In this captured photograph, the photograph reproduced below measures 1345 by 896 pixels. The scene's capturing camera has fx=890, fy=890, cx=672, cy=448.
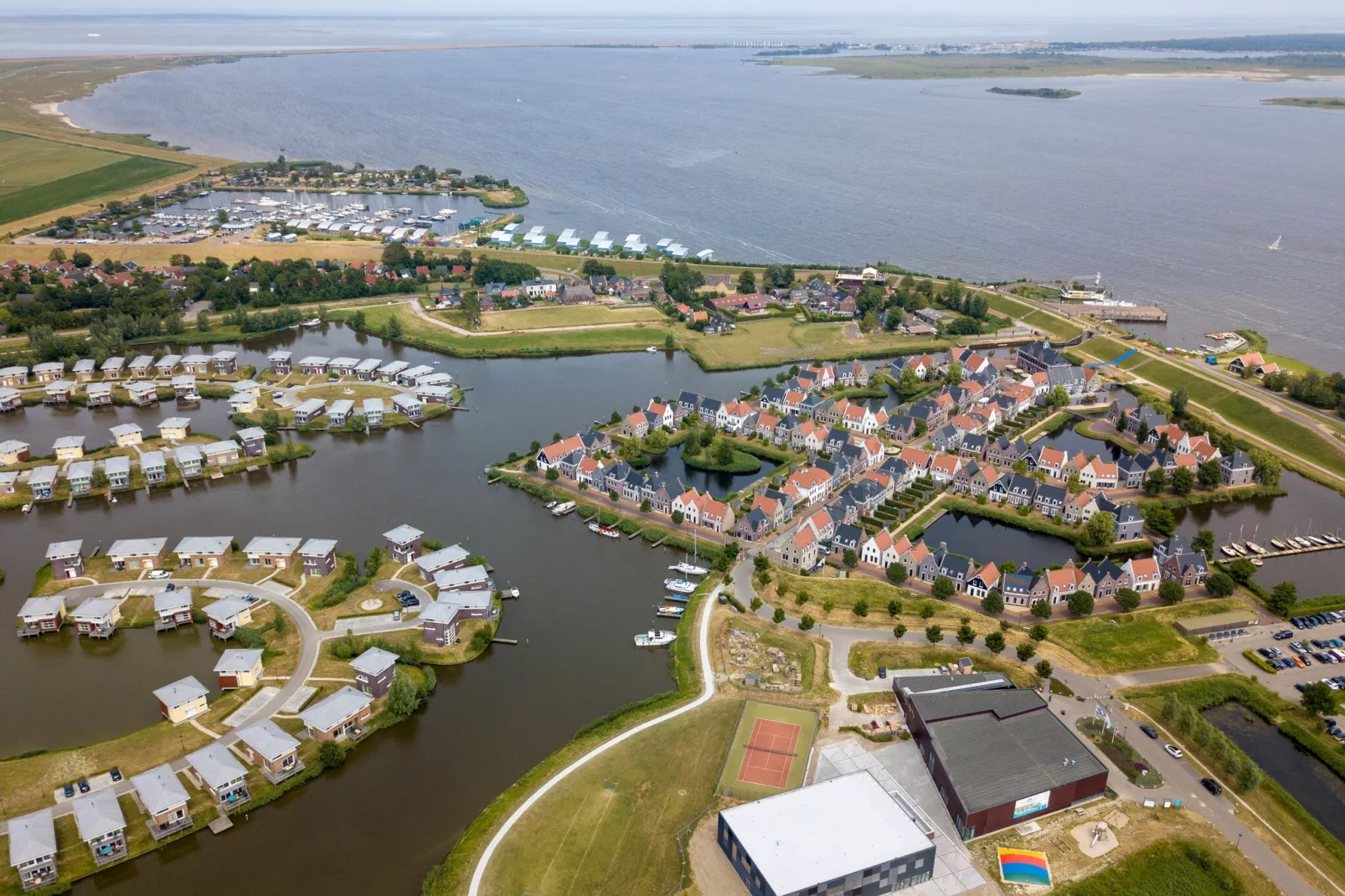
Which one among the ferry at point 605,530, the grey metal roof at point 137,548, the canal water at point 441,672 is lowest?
the canal water at point 441,672

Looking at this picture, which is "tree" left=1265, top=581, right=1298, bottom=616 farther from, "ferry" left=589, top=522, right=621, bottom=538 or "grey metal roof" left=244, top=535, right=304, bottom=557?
"grey metal roof" left=244, top=535, right=304, bottom=557

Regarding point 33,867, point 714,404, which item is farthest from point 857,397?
point 33,867

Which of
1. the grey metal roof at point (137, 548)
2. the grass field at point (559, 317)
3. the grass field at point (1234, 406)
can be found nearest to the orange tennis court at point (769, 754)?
the grey metal roof at point (137, 548)

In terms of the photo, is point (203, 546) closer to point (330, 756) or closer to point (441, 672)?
point (441, 672)

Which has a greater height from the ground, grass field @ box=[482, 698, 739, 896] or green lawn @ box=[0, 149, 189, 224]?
green lawn @ box=[0, 149, 189, 224]

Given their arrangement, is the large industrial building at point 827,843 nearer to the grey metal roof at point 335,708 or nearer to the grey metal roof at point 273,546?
the grey metal roof at point 335,708

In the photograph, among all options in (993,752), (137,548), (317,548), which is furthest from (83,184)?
(993,752)

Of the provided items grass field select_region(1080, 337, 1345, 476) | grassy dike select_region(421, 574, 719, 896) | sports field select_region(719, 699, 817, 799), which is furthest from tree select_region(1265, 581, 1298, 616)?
grassy dike select_region(421, 574, 719, 896)
